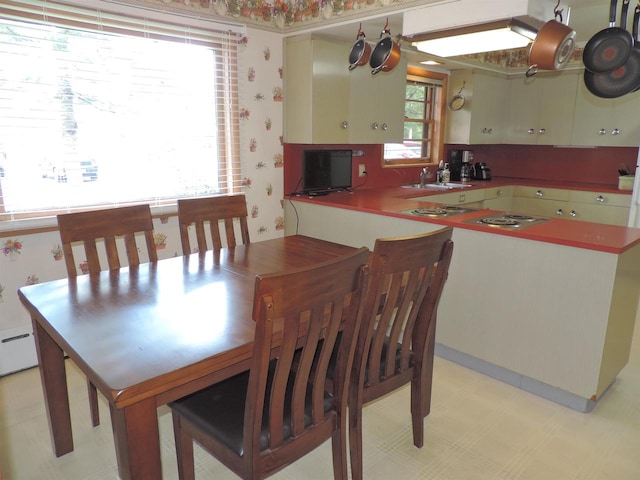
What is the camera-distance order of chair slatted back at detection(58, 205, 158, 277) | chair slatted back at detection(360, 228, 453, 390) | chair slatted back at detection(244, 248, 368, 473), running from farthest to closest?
chair slatted back at detection(58, 205, 158, 277)
chair slatted back at detection(360, 228, 453, 390)
chair slatted back at detection(244, 248, 368, 473)

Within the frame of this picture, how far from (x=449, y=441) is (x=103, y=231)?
1.85 meters

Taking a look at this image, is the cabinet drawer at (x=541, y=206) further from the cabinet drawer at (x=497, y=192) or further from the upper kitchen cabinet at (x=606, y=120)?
the upper kitchen cabinet at (x=606, y=120)

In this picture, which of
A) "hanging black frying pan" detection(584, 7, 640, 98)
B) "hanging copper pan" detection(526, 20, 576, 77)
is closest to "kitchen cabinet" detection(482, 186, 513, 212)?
"hanging black frying pan" detection(584, 7, 640, 98)

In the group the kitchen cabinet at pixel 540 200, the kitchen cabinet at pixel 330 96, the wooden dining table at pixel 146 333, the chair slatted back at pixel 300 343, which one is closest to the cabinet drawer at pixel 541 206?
the kitchen cabinet at pixel 540 200

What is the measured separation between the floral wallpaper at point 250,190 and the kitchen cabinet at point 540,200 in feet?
8.73

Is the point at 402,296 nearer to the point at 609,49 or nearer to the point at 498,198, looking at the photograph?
the point at 609,49

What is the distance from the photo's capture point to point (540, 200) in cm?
470

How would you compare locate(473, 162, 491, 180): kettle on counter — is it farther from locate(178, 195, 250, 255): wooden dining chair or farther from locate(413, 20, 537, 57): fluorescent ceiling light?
locate(178, 195, 250, 255): wooden dining chair

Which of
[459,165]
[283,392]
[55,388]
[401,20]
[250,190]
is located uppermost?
[401,20]

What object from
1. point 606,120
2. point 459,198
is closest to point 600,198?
point 606,120

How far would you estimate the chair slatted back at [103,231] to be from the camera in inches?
77.4

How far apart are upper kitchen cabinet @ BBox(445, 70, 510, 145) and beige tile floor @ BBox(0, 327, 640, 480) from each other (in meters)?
3.01

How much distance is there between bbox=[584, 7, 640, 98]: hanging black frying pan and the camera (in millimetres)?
2158

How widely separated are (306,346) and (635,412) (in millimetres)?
1941
